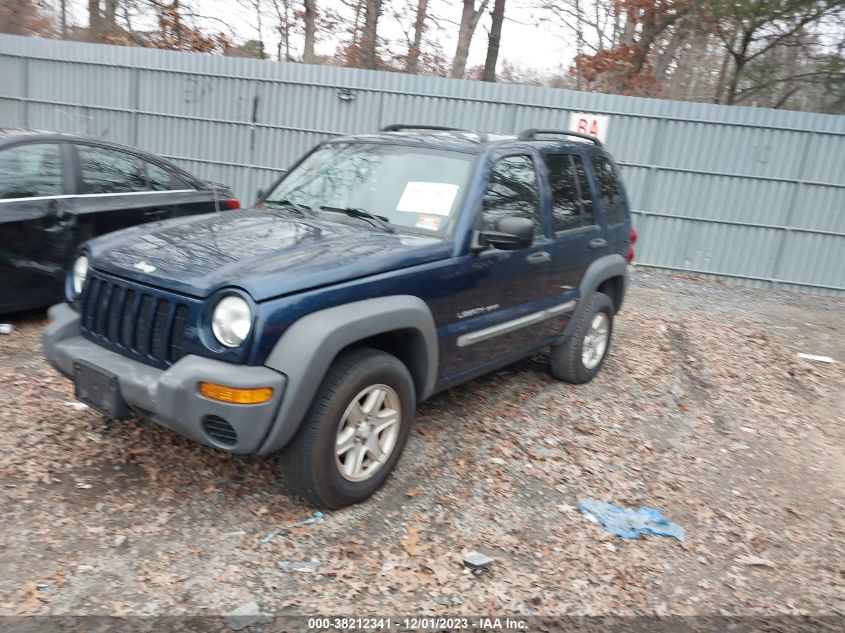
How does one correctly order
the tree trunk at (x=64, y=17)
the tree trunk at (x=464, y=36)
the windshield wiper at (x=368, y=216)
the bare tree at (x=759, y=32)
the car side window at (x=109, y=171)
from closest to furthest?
the windshield wiper at (x=368, y=216), the car side window at (x=109, y=171), the bare tree at (x=759, y=32), the tree trunk at (x=464, y=36), the tree trunk at (x=64, y=17)

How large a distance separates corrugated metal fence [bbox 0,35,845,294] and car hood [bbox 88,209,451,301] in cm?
791

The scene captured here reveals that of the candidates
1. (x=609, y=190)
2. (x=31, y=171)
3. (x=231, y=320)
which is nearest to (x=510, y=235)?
(x=231, y=320)

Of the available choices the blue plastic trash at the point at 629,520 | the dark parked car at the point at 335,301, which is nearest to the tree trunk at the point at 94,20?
the dark parked car at the point at 335,301

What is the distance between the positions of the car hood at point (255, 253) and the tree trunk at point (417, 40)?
19584mm

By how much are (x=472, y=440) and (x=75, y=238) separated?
3535mm

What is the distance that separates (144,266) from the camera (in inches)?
132

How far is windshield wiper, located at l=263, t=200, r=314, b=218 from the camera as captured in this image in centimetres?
430

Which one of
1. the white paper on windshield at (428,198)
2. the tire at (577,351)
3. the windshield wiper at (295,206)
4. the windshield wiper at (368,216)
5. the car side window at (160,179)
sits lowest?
the tire at (577,351)

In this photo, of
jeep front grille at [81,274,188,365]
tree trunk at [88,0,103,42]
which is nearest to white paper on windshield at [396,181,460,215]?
jeep front grille at [81,274,188,365]

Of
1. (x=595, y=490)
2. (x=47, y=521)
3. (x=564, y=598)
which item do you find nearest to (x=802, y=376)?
(x=595, y=490)

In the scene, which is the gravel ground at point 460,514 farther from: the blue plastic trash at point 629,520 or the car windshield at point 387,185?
the car windshield at point 387,185

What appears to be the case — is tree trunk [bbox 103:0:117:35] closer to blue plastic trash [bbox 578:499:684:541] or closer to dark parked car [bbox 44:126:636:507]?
dark parked car [bbox 44:126:636:507]

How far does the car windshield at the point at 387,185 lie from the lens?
13.5ft

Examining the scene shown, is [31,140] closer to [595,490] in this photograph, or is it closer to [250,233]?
[250,233]
